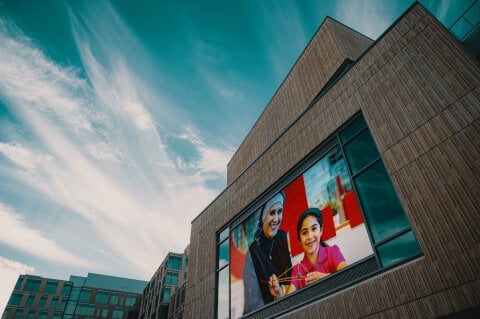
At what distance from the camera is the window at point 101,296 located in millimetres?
63688

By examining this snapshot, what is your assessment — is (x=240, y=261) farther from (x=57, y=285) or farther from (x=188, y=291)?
(x=57, y=285)

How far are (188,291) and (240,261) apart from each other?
13.5ft

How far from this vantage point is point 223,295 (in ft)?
35.3

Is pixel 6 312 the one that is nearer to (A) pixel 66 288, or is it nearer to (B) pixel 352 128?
(A) pixel 66 288

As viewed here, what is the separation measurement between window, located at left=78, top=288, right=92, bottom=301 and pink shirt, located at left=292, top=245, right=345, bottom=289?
70.5m

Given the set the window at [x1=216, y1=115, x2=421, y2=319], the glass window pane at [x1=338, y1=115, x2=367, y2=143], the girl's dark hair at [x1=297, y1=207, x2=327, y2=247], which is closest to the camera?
the window at [x1=216, y1=115, x2=421, y2=319]

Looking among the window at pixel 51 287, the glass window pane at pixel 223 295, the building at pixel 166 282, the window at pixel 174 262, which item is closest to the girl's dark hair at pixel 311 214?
A: the glass window pane at pixel 223 295

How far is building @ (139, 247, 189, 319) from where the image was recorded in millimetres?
44562

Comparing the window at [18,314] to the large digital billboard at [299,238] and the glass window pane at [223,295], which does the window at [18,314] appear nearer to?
the glass window pane at [223,295]

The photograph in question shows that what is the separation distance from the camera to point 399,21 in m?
7.18

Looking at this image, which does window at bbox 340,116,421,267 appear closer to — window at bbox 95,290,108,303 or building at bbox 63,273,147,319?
building at bbox 63,273,147,319

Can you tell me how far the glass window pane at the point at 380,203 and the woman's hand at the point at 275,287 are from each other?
336 centimetres

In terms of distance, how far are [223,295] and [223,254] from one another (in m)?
1.58

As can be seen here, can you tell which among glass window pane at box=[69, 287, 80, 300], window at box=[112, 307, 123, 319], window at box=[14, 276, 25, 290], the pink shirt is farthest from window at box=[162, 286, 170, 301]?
the pink shirt
